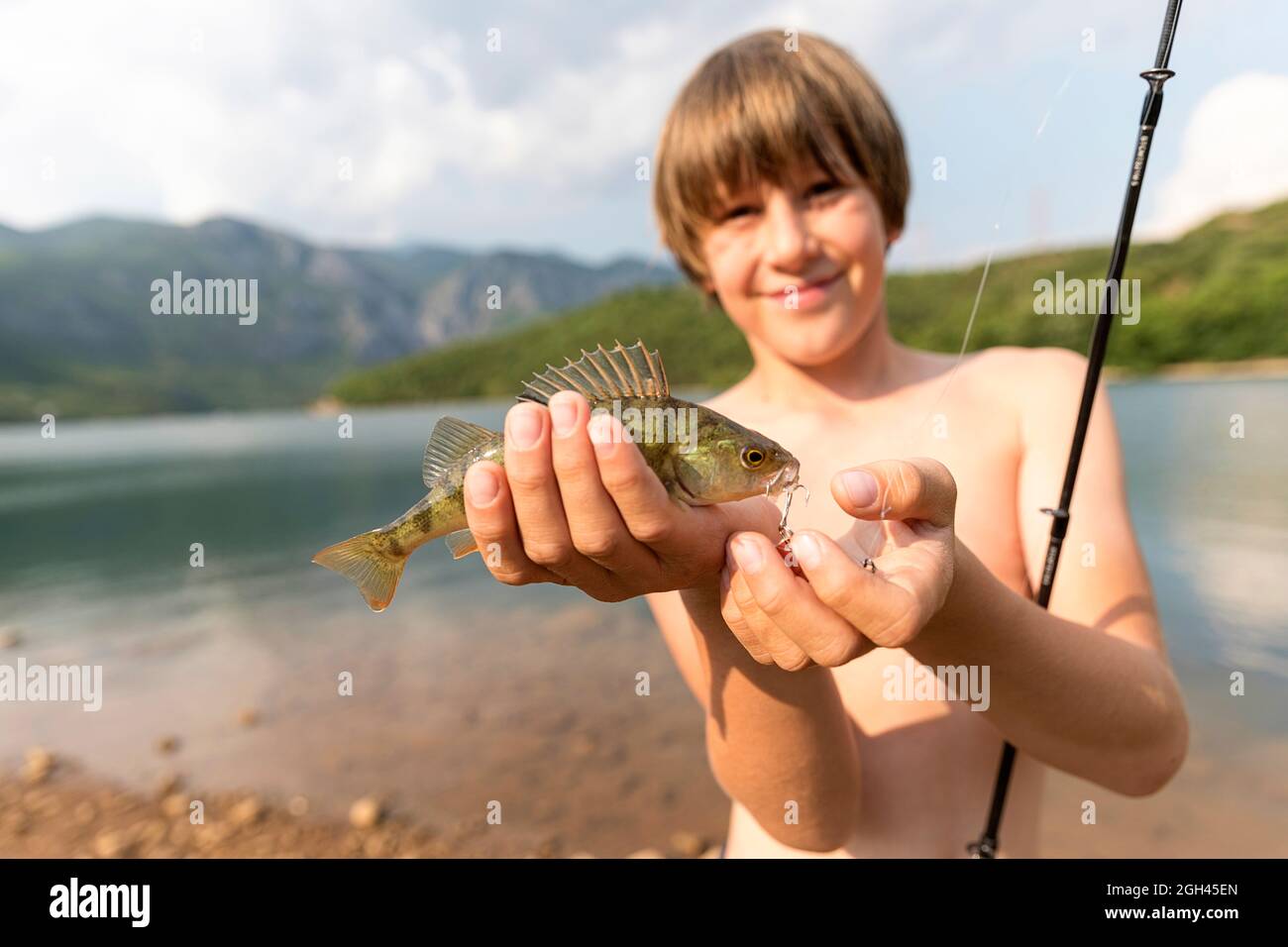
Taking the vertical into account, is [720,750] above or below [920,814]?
above

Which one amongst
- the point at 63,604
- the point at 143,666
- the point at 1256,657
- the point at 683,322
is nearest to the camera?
the point at 1256,657

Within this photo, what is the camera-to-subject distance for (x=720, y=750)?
340cm

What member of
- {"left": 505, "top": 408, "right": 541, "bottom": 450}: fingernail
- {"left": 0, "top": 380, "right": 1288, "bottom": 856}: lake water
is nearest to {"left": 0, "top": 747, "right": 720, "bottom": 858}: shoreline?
{"left": 0, "top": 380, "right": 1288, "bottom": 856}: lake water

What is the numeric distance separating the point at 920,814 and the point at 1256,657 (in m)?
10.2

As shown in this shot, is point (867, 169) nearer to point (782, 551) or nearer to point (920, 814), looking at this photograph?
point (782, 551)

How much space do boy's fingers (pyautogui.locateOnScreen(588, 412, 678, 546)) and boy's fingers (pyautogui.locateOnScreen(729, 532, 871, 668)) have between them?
0.25 meters

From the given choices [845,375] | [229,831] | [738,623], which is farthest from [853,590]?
[229,831]

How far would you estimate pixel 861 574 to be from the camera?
1814mm

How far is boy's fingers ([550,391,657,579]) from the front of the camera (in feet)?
6.64

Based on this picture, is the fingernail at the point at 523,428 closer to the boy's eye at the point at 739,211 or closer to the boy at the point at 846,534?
the boy at the point at 846,534

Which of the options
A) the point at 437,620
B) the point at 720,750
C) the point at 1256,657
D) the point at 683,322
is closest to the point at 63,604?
the point at 437,620

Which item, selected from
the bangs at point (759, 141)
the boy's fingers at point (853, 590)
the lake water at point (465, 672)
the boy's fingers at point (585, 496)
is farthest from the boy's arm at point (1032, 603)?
the lake water at point (465, 672)

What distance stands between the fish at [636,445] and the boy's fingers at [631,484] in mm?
155

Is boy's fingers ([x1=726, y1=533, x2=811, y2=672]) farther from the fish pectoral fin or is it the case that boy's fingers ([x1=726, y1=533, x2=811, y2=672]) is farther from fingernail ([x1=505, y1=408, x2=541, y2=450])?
the fish pectoral fin
